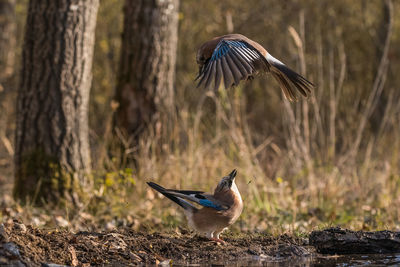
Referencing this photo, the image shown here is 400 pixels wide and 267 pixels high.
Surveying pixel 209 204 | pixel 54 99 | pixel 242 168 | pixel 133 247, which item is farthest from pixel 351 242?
pixel 54 99

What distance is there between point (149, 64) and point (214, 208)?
393cm

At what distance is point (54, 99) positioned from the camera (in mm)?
7059

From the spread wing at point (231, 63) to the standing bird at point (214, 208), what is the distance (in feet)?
2.82

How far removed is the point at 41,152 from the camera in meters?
7.14

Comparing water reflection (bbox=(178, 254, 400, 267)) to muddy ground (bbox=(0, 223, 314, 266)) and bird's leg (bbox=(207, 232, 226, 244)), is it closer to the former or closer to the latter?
muddy ground (bbox=(0, 223, 314, 266))

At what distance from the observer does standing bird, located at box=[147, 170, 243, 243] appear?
492cm

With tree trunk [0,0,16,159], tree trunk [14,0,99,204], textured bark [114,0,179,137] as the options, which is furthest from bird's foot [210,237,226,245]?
tree trunk [0,0,16,159]

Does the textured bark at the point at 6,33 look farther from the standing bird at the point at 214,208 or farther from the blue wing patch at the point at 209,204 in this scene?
the blue wing patch at the point at 209,204

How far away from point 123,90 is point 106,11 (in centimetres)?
500

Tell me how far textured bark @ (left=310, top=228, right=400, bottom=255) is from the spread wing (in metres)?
1.48

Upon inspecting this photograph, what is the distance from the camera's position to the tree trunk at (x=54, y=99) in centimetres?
706

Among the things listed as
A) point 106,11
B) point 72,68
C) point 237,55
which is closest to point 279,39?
point 106,11

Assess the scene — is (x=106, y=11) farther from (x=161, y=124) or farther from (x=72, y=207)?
(x=72, y=207)

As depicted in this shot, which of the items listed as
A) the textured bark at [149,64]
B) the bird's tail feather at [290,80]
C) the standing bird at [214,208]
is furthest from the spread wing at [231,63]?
the textured bark at [149,64]
